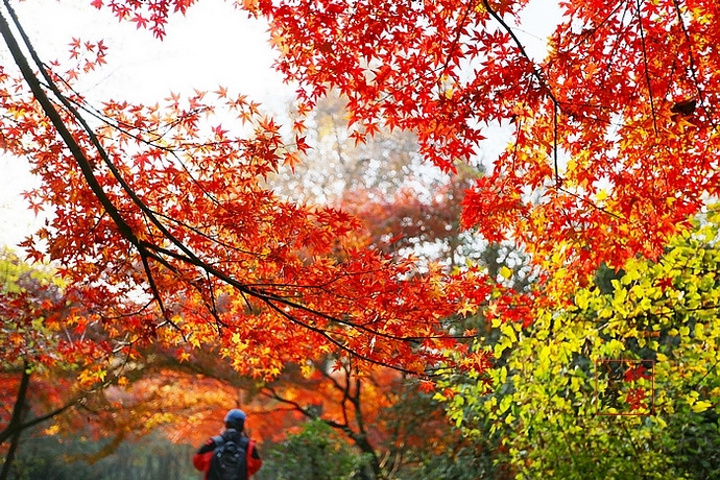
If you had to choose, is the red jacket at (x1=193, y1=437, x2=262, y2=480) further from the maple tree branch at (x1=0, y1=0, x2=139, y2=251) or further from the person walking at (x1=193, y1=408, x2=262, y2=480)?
the maple tree branch at (x1=0, y1=0, x2=139, y2=251)

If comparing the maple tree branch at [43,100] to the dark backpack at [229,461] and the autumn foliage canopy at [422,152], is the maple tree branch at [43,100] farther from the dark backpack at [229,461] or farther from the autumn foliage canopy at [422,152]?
the dark backpack at [229,461]

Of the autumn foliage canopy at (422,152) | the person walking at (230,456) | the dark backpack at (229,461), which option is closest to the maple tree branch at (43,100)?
the autumn foliage canopy at (422,152)

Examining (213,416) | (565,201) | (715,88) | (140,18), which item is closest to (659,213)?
(565,201)

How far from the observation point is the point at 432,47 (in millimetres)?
3787

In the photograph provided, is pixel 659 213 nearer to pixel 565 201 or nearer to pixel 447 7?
pixel 565 201

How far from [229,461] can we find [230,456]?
0.14ft

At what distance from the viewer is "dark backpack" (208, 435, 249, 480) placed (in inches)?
221

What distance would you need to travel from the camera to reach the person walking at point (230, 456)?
18.5 feet

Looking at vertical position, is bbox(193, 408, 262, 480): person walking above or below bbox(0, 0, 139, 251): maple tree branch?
below

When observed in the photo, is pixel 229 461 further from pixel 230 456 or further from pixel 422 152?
pixel 422 152

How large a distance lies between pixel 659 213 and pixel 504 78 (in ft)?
4.59

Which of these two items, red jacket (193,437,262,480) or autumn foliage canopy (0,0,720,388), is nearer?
autumn foliage canopy (0,0,720,388)

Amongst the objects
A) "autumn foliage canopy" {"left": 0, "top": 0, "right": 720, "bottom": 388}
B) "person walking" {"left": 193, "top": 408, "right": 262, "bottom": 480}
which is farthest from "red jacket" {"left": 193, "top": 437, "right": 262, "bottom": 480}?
"autumn foliage canopy" {"left": 0, "top": 0, "right": 720, "bottom": 388}

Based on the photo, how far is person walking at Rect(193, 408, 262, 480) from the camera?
5.63 m
